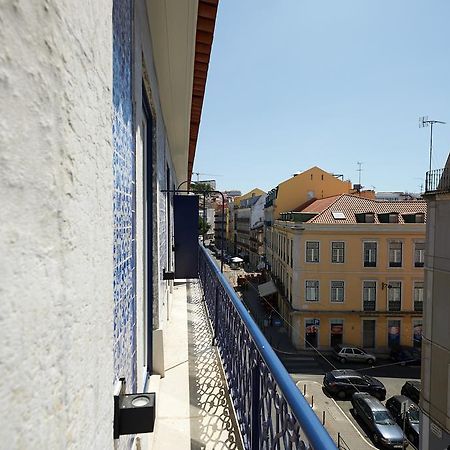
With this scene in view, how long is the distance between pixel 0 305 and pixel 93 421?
580 mm

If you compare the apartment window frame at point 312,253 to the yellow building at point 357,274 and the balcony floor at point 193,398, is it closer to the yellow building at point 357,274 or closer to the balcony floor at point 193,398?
the yellow building at point 357,274

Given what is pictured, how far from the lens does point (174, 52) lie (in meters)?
3.77

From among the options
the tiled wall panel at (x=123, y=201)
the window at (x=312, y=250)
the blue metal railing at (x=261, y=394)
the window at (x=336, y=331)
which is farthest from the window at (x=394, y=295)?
the tiled wall panel at (x=123, y=201)

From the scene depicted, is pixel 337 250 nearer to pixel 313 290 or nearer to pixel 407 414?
pixel 313 290

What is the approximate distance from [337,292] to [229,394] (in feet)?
62.2

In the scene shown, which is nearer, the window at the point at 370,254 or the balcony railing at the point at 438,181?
the balcony railing at the point at 438,181

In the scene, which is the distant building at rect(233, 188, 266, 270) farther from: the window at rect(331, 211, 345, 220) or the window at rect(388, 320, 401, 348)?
the window at rect(388, 320, 401, 348)

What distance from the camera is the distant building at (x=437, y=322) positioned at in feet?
35.9

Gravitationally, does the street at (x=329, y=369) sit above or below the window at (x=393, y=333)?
below

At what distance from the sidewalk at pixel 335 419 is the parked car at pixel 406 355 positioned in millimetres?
5773

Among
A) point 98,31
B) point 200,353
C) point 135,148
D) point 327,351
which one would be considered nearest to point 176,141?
point 200,353

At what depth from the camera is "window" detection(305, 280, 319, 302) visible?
2088cm

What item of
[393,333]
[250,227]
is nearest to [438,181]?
[393,333]

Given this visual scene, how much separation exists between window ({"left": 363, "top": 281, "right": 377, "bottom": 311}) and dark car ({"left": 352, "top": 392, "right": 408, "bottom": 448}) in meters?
6.70
